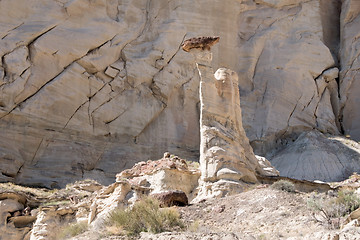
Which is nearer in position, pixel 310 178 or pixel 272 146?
pixel 310 178

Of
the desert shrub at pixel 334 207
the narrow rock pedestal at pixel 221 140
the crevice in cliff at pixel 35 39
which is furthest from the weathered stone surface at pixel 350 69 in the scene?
the desert shrub at pixel 334 207

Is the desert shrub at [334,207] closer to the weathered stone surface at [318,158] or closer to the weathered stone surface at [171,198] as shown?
the weathered stone surface at [171,198]

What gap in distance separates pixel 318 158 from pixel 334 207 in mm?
21226

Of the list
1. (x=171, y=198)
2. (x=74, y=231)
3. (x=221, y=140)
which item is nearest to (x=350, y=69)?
(x=221, y=140)

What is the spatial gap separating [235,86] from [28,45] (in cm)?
1298

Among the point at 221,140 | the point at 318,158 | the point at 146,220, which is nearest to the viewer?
the point at 146,220

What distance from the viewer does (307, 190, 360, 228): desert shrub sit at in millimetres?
14969

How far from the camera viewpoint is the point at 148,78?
37.7 metres

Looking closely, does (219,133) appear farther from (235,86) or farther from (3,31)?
(3,31)

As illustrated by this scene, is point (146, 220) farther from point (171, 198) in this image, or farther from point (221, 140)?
point (221, 140)

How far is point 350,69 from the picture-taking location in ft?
138

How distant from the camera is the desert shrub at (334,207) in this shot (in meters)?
15.0

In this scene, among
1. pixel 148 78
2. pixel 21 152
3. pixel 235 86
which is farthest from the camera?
pixel 148 78

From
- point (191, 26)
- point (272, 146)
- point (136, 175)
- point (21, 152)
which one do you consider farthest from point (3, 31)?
point (272, 146)
